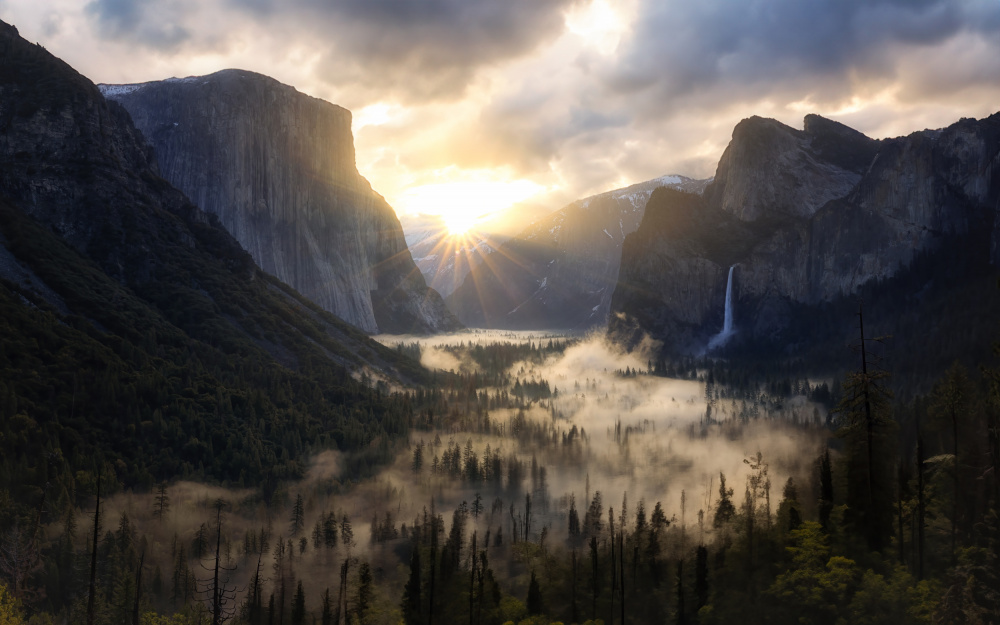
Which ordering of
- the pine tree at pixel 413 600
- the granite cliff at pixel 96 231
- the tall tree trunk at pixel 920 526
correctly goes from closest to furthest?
the tall tree trunk at pixel 920 526
the pine tree at pixel 413 600
the granite cliff at pixel 96 231

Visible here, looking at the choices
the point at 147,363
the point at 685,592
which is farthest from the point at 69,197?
the point at 685,592

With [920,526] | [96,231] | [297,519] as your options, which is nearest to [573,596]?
[920,526]

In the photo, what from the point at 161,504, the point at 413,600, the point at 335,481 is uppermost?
the point at 161,504

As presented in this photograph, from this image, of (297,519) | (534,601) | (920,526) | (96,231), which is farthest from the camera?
(96,231)

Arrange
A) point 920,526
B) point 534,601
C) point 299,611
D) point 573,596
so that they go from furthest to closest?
point 299,611, point 573,596, point 534,601, point 920,526

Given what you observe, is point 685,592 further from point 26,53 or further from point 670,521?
point 26,53

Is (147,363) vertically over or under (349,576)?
over

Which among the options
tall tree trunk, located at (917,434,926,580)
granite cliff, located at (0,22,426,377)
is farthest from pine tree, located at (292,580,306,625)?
granite cliff, located at (0,22,426,377)

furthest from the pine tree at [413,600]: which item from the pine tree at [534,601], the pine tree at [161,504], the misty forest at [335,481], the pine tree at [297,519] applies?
the pine tree at [161,504]

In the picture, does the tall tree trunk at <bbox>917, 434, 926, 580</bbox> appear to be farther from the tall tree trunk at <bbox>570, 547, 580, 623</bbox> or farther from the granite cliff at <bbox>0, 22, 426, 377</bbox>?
the granite cliff at <bbox>0, 22, 426, 377</bbox>

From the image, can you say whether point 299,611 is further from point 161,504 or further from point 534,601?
point 161,504

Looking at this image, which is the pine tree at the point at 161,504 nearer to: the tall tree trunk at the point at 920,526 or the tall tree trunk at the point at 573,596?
the tall tree trunk at the point at 573,596
